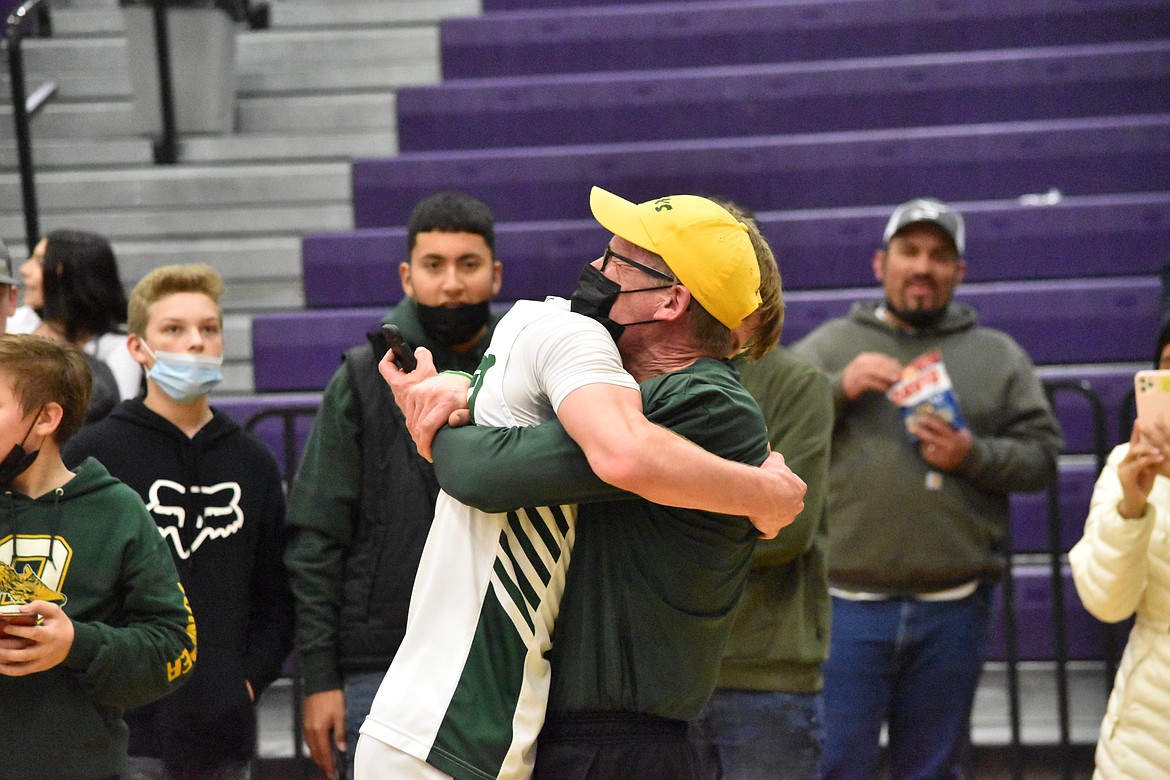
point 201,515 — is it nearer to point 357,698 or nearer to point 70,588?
point 357,698

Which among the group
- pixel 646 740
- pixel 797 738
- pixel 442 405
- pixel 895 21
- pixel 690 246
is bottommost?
pixel 797 738

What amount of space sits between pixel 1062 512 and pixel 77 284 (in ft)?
11.7

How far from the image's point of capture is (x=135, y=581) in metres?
2.67

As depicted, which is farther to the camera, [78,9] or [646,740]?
[78,9]

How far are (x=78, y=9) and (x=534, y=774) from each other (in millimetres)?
6971

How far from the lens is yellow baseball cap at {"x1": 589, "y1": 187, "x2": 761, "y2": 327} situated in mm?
2123

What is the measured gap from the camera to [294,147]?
713 centimetres

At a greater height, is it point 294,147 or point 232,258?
point 294,147

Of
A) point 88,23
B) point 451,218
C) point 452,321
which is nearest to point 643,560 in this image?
point 452,321

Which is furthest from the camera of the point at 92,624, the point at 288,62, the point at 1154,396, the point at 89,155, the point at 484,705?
the point at 288,62

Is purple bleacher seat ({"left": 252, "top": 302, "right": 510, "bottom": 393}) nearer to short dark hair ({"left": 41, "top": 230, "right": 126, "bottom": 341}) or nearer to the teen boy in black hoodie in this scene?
short dark hair ({"left": 41, "top": 230, "right": 126, "bottom": 341})

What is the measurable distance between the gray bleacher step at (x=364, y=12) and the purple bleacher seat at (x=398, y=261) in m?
1.71

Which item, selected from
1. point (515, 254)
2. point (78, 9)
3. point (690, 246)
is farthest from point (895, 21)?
point (690, 246)

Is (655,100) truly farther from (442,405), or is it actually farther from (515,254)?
(442,405)
